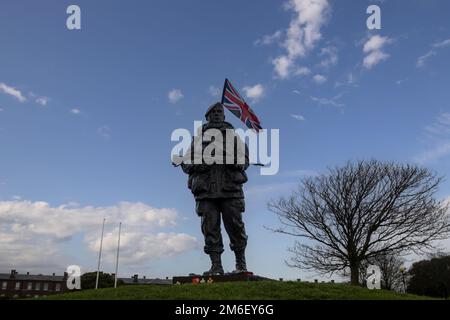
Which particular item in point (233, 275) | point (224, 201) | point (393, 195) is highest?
point (393, 195)

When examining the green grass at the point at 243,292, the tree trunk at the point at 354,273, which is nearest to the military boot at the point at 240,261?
the green grass at the point at 243,292

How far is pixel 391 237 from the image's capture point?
24922mm

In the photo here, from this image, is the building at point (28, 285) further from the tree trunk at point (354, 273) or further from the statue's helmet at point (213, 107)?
the statue's helmet at point (213, 107)

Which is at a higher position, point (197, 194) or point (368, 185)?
point (368, 185)

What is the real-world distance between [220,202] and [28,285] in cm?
8429

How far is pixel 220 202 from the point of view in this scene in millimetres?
12211

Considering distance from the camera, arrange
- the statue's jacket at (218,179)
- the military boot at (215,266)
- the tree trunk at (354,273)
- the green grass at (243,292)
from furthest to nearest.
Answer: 1. the tree trunk at (354,273)
2. the statue's jacket at (218,179)
3. the military boot at (215,266)
4. the green grass at (243,292)

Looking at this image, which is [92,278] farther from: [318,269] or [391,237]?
[391,237]

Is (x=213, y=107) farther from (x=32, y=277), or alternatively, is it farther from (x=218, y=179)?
(x=32, y=277)

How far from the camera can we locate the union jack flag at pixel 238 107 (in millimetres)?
14148

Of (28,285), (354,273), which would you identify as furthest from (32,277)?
(354,273)

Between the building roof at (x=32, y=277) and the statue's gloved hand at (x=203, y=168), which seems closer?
the statue's gloved hand at (x=203, y=168)
